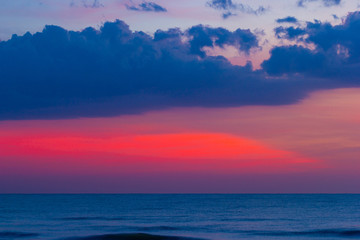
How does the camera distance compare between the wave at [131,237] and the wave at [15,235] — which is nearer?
the wave at [131,237]

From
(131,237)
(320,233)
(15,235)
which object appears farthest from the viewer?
(320,233)

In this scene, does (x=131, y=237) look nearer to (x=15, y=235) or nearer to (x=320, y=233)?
(x=15, y=235)

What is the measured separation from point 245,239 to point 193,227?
1420 cm

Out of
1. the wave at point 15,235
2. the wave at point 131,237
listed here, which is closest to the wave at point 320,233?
the wave at point 131,237

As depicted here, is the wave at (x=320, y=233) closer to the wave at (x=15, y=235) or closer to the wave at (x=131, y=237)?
the wave at (x=131, y=237)

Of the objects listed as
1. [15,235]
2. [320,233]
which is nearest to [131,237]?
[15,235]

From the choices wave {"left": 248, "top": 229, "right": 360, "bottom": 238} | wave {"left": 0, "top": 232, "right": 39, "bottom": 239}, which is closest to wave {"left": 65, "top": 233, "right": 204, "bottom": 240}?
wave {"left": 0, "top": 232, "right": 39, "bottom": 239}

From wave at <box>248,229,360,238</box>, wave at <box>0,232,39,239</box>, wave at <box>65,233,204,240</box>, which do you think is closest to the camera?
wave at <box>65,233,204,240</box>

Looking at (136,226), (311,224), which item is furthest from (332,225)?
(136,226)

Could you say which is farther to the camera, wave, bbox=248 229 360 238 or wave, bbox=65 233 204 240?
wave, bbox=248 229 360 238

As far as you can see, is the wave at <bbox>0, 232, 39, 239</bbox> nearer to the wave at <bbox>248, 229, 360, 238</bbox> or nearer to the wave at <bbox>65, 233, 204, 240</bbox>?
the wave at <bbox>65, 233, 204, 240</bbox>

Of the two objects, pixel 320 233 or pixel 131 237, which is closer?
pixel 131 237

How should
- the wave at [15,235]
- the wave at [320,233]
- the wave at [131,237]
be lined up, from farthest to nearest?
the wave at [320,233] < the wave at [15,235] < the wave at [131,237]

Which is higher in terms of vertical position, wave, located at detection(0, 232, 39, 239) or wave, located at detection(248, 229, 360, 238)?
wave, located at detection(0, 232, 39, 239)
